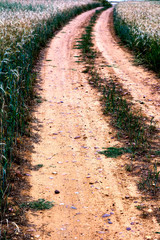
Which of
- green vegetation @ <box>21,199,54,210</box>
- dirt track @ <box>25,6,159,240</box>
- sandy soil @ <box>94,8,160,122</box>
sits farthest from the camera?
sandy soil @ <box>94,8,160,122</box>

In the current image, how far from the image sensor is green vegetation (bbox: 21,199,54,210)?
3.93 meters

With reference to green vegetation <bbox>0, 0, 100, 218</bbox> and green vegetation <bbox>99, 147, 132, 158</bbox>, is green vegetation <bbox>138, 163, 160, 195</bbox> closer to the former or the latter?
green vegetation <bbox>99, 147, 132, 158</bbox>

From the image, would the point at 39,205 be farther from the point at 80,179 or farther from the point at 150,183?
the point at 150,183

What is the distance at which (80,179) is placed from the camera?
4.70 metres

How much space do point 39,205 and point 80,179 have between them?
3.00 ft

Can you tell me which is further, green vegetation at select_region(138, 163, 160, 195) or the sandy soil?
the sandy soil

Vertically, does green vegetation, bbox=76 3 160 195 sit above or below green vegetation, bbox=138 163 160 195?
above

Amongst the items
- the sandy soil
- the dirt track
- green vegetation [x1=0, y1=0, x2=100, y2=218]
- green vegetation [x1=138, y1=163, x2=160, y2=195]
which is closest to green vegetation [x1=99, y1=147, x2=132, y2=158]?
the dirt track

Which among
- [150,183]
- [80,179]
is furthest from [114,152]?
[150,183]

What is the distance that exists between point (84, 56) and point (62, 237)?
10683 mm

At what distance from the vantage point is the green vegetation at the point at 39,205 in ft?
12.9

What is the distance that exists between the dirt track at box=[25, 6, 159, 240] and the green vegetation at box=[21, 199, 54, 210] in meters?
0.08

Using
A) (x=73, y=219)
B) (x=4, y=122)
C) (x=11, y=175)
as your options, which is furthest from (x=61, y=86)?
(x=73, y=219)

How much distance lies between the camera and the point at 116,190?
442 cm
